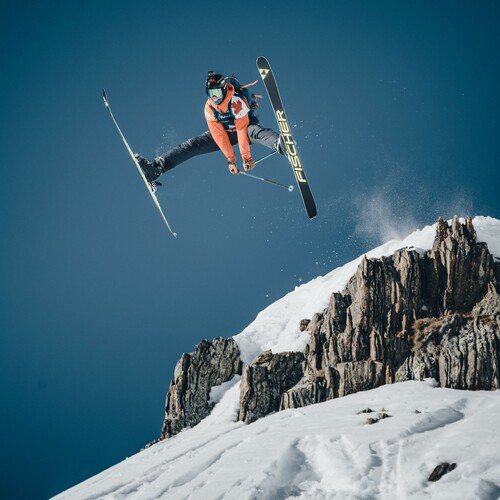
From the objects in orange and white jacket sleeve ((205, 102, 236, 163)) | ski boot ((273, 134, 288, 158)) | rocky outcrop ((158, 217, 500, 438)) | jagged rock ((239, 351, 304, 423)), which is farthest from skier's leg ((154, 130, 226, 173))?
jagged rock ((239, 351, 304, 423))

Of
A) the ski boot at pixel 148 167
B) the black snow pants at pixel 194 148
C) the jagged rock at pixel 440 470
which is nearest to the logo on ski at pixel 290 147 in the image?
the black snow pants at pixel 194 148

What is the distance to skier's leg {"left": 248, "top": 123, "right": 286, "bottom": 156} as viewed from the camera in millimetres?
14922

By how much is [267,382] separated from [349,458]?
13817 millimetres

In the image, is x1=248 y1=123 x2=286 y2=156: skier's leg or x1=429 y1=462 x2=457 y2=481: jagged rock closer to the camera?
x1=429 y1=462 x2=457 y2=481: jagged rock

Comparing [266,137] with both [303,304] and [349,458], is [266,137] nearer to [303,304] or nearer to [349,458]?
[349,458]

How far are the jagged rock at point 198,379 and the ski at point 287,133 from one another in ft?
66.3

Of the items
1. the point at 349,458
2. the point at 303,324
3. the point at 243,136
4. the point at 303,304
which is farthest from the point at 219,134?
the point at 303,304

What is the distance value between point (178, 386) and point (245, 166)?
73.2 feet

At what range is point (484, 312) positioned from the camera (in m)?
26.5

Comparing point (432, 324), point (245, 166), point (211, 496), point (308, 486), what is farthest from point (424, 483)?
point (432, 324)

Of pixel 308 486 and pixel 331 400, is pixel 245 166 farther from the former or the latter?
pixel 331 400

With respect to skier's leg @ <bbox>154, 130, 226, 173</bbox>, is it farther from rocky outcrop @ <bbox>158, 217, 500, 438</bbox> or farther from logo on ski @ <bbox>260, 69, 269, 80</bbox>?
rocky outcrop @ <bbox>158, 217, 500, 438</bbox>

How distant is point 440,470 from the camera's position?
13195mm

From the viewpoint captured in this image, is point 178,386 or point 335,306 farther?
point 178,386
